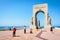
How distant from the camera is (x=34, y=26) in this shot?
36.2 metres

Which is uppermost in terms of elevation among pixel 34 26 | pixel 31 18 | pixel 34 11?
pixel 34 11

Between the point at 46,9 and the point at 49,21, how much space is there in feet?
13.6

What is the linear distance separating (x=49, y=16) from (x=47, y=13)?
46.7 inches

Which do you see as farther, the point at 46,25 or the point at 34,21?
the point at 34,21

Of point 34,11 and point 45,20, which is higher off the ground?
point 34,11

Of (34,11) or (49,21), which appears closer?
(49,21)

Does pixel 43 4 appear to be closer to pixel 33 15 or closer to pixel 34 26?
pixel 33 15

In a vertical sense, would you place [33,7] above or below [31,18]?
above

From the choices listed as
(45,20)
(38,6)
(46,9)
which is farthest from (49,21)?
(38,6)

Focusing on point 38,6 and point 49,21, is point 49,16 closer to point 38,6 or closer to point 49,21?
point 49,21

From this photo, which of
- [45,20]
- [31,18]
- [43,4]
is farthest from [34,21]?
[43,4]

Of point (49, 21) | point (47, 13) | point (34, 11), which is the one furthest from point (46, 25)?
point (34, 11)

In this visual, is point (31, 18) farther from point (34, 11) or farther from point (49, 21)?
point (49, 21)

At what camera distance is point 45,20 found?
116 feet
